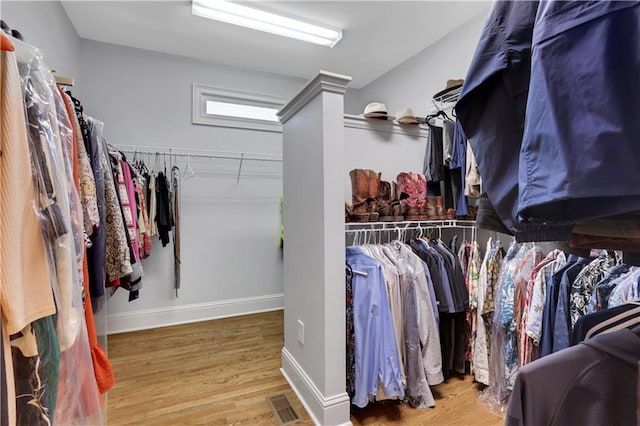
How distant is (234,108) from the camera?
11.1 ft

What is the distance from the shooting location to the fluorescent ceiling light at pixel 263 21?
91.9 inches

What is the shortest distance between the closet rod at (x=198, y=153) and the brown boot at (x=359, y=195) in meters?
1.75

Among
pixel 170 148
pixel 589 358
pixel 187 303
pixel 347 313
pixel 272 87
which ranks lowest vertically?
pixel 187 303

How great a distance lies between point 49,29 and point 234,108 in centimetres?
160

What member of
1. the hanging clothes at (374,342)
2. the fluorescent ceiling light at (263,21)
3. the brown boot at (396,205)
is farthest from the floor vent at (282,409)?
the fluorescent ceiling light at (263,21)

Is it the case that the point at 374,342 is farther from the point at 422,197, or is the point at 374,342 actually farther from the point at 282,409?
the point at 422,197

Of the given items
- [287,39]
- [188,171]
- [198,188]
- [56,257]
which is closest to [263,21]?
[287,39]

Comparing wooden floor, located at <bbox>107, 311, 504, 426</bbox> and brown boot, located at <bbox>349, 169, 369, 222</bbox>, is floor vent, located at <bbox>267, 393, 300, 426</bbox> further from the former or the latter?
brown boot, located at <bbox>349, 169, 369, 222</bbox>

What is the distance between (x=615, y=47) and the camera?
37cm

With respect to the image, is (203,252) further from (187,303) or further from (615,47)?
(615,47)

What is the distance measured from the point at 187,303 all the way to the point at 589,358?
3.33 metres

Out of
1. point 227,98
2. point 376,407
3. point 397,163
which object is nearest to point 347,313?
point 376,407

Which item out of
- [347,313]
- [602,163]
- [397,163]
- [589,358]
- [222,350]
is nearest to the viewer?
[602,163]

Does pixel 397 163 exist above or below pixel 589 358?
above
